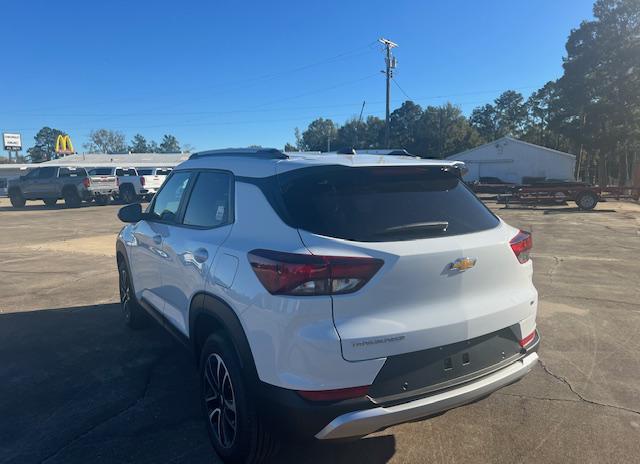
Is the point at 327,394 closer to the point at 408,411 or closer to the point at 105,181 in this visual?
the point at 408,411

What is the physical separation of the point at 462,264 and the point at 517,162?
4345 centimetres

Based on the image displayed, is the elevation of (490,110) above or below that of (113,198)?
above

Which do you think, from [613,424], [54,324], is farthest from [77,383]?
[613,424]

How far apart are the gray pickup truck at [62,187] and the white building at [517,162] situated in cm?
2842

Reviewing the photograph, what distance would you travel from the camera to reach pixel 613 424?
3.29 metres

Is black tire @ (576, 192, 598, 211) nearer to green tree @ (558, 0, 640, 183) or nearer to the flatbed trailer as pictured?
the flatbed trailer

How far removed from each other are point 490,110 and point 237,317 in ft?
314

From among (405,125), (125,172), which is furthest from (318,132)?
(125,172)

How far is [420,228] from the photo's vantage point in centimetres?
258

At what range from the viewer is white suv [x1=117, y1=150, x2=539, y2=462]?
2297mm

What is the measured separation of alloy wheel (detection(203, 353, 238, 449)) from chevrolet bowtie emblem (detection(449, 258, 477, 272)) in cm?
138

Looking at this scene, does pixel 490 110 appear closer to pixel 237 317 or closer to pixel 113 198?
pixel 113 198

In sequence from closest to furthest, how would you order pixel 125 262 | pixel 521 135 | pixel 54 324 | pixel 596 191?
pixel 125 262
pixel 54 324
pixel 596 191
pixel 521 135

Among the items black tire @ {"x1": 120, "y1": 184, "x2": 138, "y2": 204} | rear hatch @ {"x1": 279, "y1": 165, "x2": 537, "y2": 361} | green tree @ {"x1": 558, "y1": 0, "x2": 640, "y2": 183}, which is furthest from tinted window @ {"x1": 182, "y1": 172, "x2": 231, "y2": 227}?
green tree @ {"x1": 558, "y1": 0, "x2": 640, "y2": 183}
